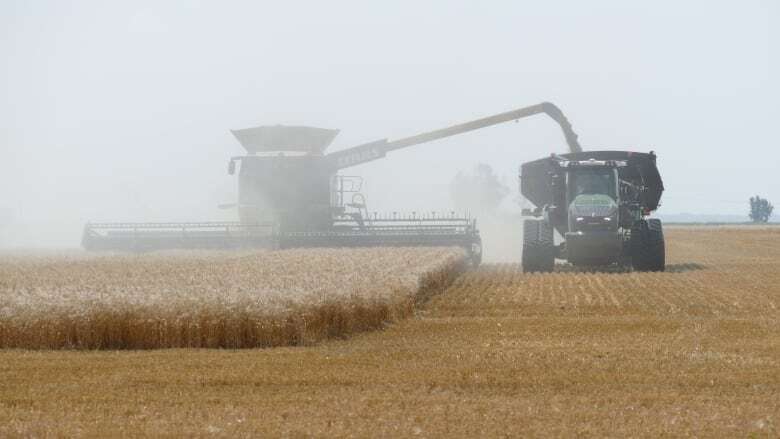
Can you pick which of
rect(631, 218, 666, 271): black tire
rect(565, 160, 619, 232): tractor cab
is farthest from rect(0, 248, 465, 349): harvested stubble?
rect(631, 218, 666, 271): black tire

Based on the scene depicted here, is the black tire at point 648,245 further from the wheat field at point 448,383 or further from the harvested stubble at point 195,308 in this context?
the harvested stubble at point 195,308

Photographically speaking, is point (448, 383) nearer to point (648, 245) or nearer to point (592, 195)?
point (592, 195)

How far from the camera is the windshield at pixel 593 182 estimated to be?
2638 cm

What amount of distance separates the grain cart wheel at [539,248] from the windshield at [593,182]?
106cm

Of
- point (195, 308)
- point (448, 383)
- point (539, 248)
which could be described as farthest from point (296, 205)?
point (448, 383)

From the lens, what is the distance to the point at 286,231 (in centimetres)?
3206

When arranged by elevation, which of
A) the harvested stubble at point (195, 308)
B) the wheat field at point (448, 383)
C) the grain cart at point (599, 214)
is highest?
the grain cart at point (599, 214)

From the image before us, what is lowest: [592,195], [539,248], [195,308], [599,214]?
[195,308]

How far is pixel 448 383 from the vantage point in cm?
1138

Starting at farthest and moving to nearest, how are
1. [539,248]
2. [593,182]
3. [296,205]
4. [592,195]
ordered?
[296,205] → [539,248] → [593,182] → [592,195]

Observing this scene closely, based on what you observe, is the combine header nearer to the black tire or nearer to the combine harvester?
the combine harvester

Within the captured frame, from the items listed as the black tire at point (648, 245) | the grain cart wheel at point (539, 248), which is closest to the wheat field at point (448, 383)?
the grain cart wheel at point (539, 248)

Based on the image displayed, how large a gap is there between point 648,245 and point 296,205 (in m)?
9.66

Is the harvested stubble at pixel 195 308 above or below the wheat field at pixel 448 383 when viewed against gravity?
above
